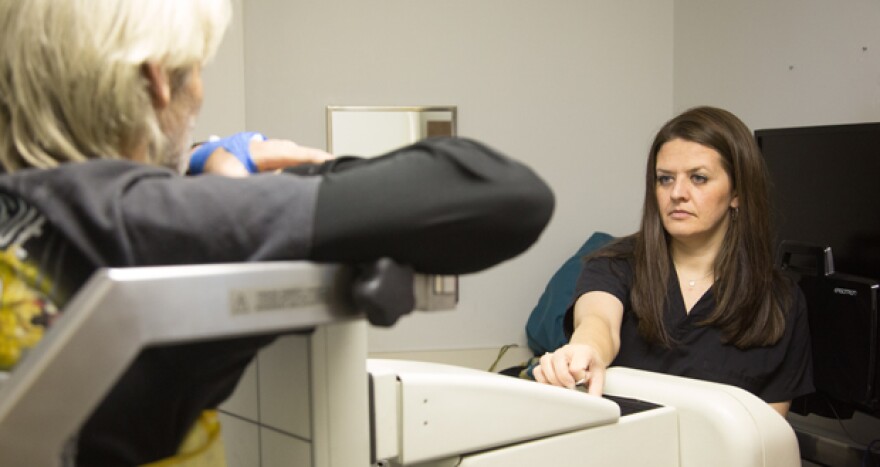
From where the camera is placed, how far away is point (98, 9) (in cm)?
65

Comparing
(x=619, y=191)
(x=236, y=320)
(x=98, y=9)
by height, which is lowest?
(x=619, y=191)

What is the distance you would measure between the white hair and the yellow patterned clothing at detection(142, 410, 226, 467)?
265 mm

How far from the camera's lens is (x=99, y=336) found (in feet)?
1.75

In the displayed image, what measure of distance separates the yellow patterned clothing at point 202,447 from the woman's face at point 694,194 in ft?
4.49

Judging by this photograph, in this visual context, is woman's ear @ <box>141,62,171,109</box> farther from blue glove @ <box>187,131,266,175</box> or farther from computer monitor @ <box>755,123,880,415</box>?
computer monitor @ <box>755,123,880,415</box>

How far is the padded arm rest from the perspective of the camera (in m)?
0.53

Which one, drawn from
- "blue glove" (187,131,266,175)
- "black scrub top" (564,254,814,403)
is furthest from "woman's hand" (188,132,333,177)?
"black scrub top" (564,254,814,403)

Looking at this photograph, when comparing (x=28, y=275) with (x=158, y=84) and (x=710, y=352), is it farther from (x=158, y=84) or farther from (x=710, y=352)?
(x=710, y=352)

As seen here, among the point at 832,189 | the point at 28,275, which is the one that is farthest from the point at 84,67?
the point at 832,189

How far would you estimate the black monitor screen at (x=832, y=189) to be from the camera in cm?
224

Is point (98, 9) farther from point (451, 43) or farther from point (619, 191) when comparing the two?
point (619, 191)

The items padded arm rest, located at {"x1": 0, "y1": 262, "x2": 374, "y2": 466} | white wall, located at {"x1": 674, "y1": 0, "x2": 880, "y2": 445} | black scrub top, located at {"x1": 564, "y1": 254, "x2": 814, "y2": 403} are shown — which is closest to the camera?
padded arm rest, located at {"x1": 0, "y1": 262, "x2": 374, "y2": 466}

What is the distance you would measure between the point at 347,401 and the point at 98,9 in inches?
17.1

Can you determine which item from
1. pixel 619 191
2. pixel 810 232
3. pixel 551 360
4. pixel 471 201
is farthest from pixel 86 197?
pixel 619 191
